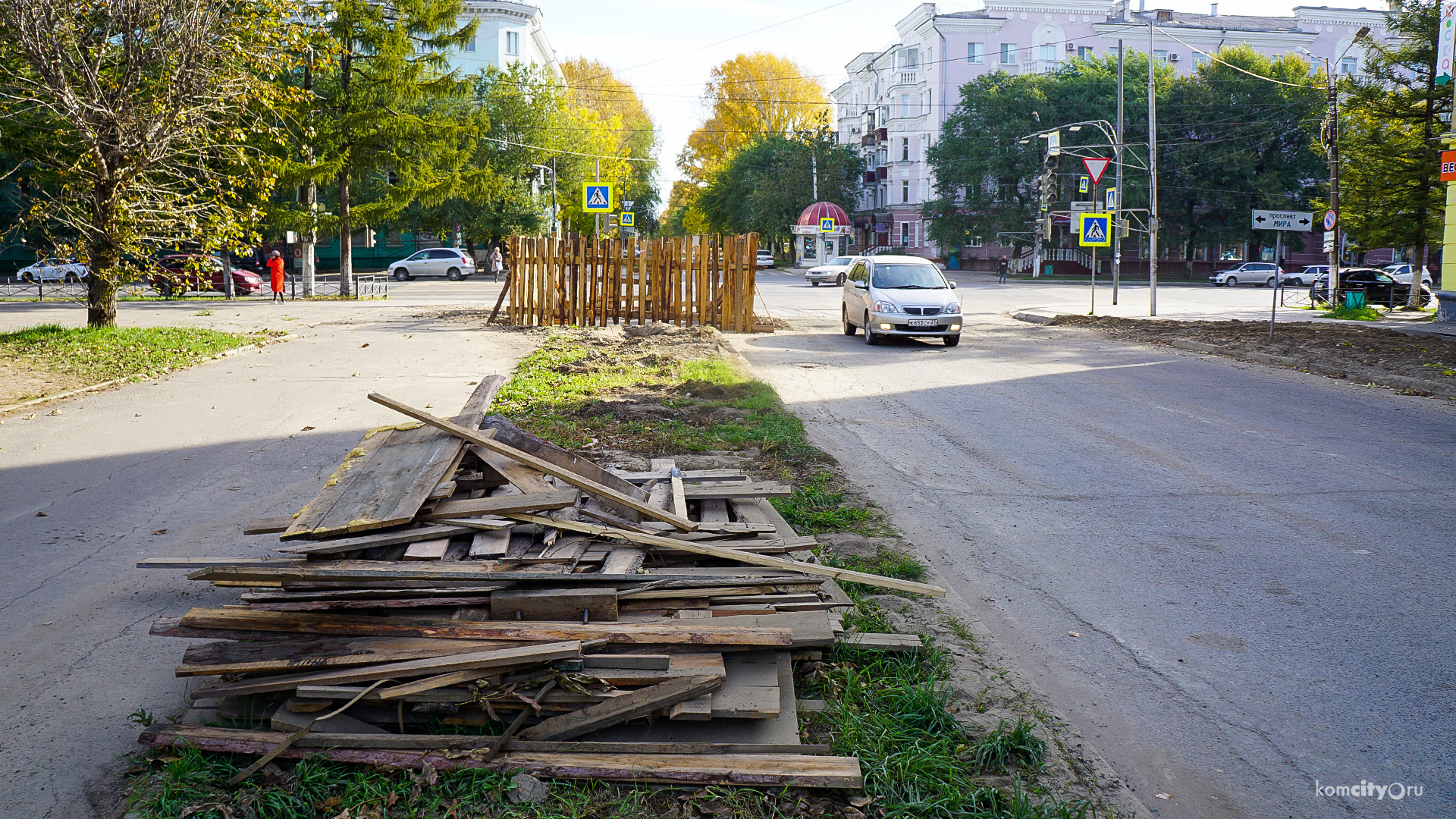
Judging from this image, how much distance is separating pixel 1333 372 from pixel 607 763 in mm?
15023

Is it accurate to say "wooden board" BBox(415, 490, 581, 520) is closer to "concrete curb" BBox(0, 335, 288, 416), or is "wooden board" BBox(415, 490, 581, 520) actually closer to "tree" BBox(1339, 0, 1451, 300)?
"concrete curb" BBox(0, 335, 288, 416)

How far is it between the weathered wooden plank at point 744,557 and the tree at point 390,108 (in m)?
29.3

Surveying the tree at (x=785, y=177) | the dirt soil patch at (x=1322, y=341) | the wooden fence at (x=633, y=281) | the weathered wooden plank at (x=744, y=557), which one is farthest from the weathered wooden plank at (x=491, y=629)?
the tree at (x=785, y=177)

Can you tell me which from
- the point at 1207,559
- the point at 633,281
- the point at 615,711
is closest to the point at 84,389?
the point at 633,281

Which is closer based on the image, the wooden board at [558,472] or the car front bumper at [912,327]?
the wooden board at [558,472]

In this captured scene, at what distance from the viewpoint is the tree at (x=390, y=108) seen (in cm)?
3100

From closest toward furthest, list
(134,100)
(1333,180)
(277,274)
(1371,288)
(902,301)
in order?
(134,100)
(902,301)
(1333,180)
(277,274)
(1371,288)

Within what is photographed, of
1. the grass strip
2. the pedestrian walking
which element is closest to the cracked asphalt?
the grass strip

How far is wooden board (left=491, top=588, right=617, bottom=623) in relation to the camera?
4.05 m

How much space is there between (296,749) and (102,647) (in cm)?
176

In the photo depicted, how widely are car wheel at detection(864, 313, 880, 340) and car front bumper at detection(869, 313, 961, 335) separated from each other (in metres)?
0.34

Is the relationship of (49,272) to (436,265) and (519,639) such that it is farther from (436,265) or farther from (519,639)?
(519,639)

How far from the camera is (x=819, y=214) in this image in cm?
6931

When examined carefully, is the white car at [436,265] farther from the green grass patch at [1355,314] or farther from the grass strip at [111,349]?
the green grass patch at [1355,314]
